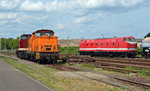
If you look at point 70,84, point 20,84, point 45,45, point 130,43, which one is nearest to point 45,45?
point 45,45

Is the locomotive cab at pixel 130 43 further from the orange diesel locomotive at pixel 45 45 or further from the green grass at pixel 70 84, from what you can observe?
the green grass at pixel 70 84

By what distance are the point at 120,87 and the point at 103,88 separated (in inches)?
32.0

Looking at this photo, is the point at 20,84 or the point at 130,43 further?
the point at 130,43

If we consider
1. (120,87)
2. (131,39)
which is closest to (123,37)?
(131,39)

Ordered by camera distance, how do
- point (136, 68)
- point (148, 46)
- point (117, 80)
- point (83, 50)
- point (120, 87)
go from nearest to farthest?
point (120, 87) < point (117, 80) < point (136, 68) < point (148, 46) < point (83, 50)

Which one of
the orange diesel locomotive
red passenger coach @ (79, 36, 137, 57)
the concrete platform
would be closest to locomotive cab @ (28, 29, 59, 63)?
the orange diesel locomotive

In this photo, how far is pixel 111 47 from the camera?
3550 centimetres

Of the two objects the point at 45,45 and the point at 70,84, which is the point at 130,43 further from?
the point at 70,84

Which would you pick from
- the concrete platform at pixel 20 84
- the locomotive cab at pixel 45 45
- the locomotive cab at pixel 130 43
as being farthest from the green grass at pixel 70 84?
the locomotive cab at pixel 130 43

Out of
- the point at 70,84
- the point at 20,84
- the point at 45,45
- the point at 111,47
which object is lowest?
the point at 70,84

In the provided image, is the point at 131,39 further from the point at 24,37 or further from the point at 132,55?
the point at 24,37

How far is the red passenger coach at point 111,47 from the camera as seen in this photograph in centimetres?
3203

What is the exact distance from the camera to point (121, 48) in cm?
3281

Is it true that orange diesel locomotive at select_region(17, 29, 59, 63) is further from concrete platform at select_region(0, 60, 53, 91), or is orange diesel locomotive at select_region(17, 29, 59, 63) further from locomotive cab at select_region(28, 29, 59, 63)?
concrete platform at select_region(0, 60, 53, 91)
